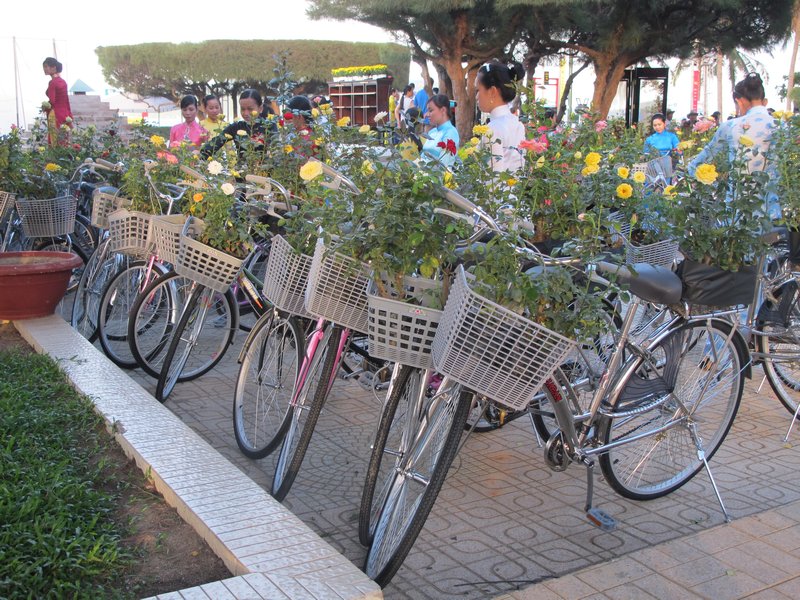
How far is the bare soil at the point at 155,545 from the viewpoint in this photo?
2.69 meters

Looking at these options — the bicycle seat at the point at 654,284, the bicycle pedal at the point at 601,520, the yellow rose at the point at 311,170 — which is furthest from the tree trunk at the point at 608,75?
the yellow rose at the point at 311,170

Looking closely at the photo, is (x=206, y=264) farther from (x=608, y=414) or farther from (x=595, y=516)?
(x=595, y=516)

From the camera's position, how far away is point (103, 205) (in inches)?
240

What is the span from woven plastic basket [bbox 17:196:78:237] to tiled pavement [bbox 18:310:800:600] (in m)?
2.51

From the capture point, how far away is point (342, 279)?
11.2 ft

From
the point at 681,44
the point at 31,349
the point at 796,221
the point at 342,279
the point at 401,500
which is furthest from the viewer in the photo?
the point at 681,44

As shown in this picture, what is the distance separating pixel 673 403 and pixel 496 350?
1.44m

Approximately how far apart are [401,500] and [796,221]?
9.50 feet

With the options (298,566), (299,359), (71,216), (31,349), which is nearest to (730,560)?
(298,566)

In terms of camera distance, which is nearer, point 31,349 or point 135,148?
point 31,349

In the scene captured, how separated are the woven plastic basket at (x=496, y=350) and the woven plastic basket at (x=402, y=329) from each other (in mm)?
199

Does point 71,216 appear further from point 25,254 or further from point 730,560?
point 730,560

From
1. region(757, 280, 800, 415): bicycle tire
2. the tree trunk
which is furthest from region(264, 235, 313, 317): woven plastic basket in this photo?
the tree trunk

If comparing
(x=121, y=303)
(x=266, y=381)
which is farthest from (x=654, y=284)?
(x=121, y=303)
